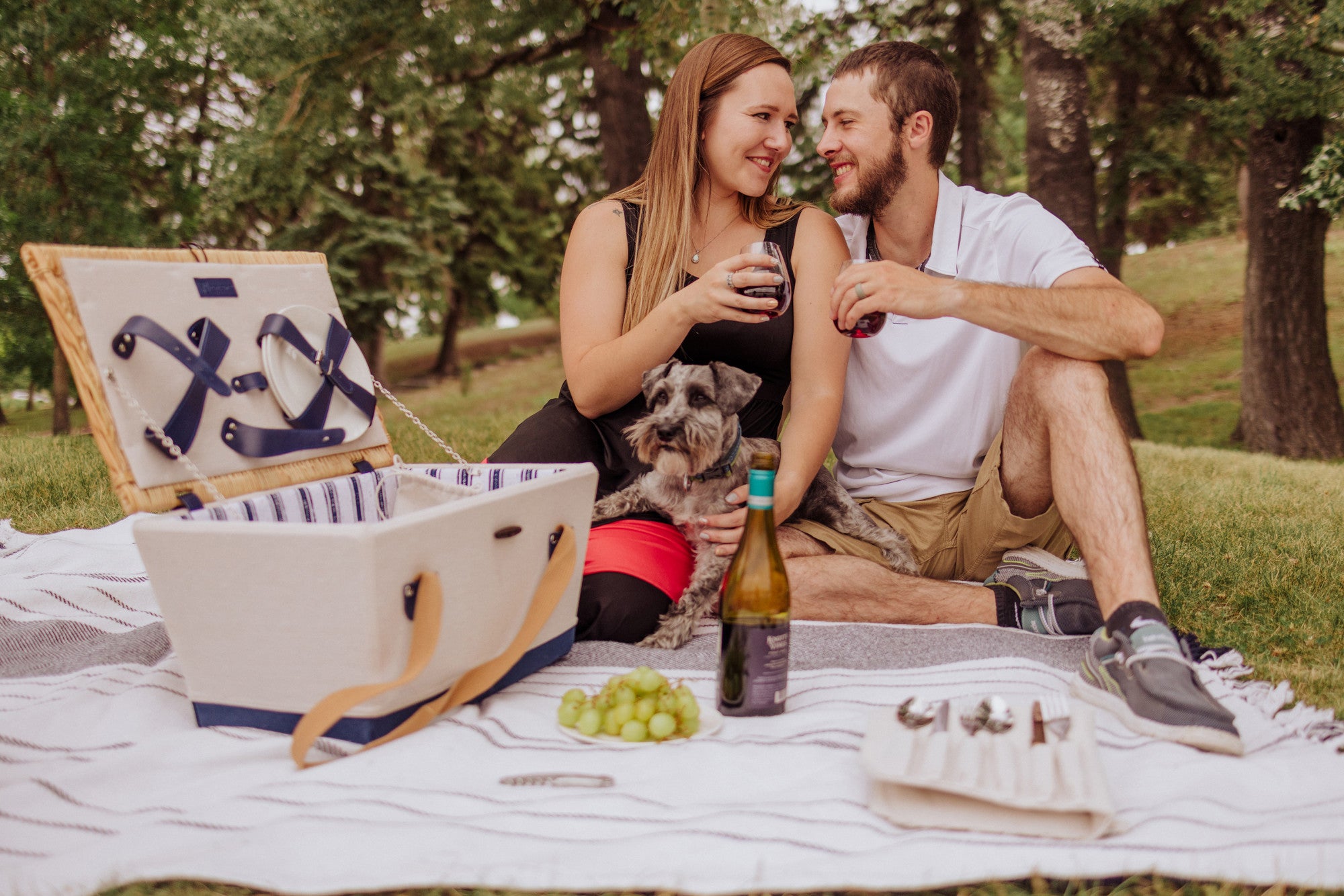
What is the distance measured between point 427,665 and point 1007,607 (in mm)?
1843

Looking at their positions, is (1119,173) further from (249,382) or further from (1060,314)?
(249,382)

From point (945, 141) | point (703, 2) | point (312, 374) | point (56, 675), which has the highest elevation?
point (703, 2)

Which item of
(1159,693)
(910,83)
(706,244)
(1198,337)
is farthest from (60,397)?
(1198,337)

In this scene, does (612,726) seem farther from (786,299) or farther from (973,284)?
(973,284)

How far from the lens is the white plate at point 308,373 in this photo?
2631mm

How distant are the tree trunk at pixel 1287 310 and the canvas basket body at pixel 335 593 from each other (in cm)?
847

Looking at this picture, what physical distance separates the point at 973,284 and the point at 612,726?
1508mm

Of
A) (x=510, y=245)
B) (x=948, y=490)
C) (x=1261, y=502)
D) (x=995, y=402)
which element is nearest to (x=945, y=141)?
(x=995, y=402)

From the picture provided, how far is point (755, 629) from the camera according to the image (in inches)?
84.7

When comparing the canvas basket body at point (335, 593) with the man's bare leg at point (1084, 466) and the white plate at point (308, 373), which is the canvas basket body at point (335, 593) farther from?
the man's bare leg at point (1084, 466)

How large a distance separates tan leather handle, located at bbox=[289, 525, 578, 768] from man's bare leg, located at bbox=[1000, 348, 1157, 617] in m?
1.36

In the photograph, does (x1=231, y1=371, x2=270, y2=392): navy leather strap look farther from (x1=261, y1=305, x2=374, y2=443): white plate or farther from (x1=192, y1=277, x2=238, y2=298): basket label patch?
(x1=192, y1=277, x2=238, y2=298): basket label patch

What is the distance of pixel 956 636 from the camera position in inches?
111

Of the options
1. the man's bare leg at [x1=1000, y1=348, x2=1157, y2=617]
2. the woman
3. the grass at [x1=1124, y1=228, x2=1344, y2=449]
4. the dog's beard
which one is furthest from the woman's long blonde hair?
the grass at [x1=1124, y1=228, x2=1344, y2=449]
